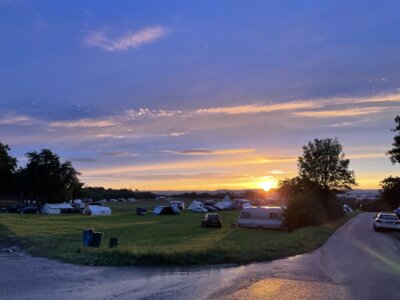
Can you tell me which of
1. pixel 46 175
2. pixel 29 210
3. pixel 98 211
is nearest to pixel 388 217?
pixel 98 211

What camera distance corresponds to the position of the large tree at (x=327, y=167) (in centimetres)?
6334

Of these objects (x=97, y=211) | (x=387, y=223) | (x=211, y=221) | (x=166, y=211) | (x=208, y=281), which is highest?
(x=166, y=211)

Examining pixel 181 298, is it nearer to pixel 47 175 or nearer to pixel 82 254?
pixel 82 254

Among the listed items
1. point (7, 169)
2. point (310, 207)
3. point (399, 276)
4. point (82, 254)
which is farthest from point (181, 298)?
point (7, 169)

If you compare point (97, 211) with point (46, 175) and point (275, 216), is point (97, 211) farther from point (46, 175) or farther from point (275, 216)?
point (275, 216)

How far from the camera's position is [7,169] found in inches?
3698

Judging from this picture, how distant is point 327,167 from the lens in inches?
2505

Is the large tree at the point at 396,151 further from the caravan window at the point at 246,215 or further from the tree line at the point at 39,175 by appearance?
the tree line at the point at 39,175

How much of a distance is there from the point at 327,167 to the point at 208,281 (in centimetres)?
5267

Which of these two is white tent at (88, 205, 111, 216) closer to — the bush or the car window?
the bush

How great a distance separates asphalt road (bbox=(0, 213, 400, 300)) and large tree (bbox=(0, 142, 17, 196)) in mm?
78371

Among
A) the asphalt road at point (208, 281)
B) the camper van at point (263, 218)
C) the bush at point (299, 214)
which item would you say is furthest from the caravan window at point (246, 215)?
the asphalt road at point (208, 281)

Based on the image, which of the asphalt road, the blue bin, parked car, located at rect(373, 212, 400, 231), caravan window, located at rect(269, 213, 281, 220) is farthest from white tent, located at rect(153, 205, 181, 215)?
the asphalt road

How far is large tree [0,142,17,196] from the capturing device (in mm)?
91812
